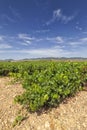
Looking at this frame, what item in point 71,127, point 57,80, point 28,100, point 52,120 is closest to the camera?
point 71,127

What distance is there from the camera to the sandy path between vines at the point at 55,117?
502cm

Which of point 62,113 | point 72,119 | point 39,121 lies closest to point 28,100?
point 39,121

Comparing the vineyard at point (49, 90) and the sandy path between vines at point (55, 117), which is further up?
the vineyard at point (49, 90)

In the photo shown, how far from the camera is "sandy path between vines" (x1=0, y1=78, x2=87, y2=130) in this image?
5.02 meters

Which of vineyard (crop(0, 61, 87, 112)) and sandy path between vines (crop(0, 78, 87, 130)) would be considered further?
vineyard (crop(0, 61, 87, 112))

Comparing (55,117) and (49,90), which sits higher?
Answer: (49,90)

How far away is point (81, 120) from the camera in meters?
5.10

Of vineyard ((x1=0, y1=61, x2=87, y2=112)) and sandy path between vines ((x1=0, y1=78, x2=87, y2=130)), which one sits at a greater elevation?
vineyard ((x1=0, y1=61, x2=87, y2=112))

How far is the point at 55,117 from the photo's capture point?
537 cm

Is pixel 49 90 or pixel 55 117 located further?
pixel 49 90

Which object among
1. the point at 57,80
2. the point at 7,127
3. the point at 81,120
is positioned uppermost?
the point at 57,80

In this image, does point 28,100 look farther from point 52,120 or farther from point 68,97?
point 68,97

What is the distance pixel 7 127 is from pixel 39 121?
1071 millimetres

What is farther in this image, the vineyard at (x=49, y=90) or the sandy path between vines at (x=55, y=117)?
the vineyard at (x=49, y=90)
